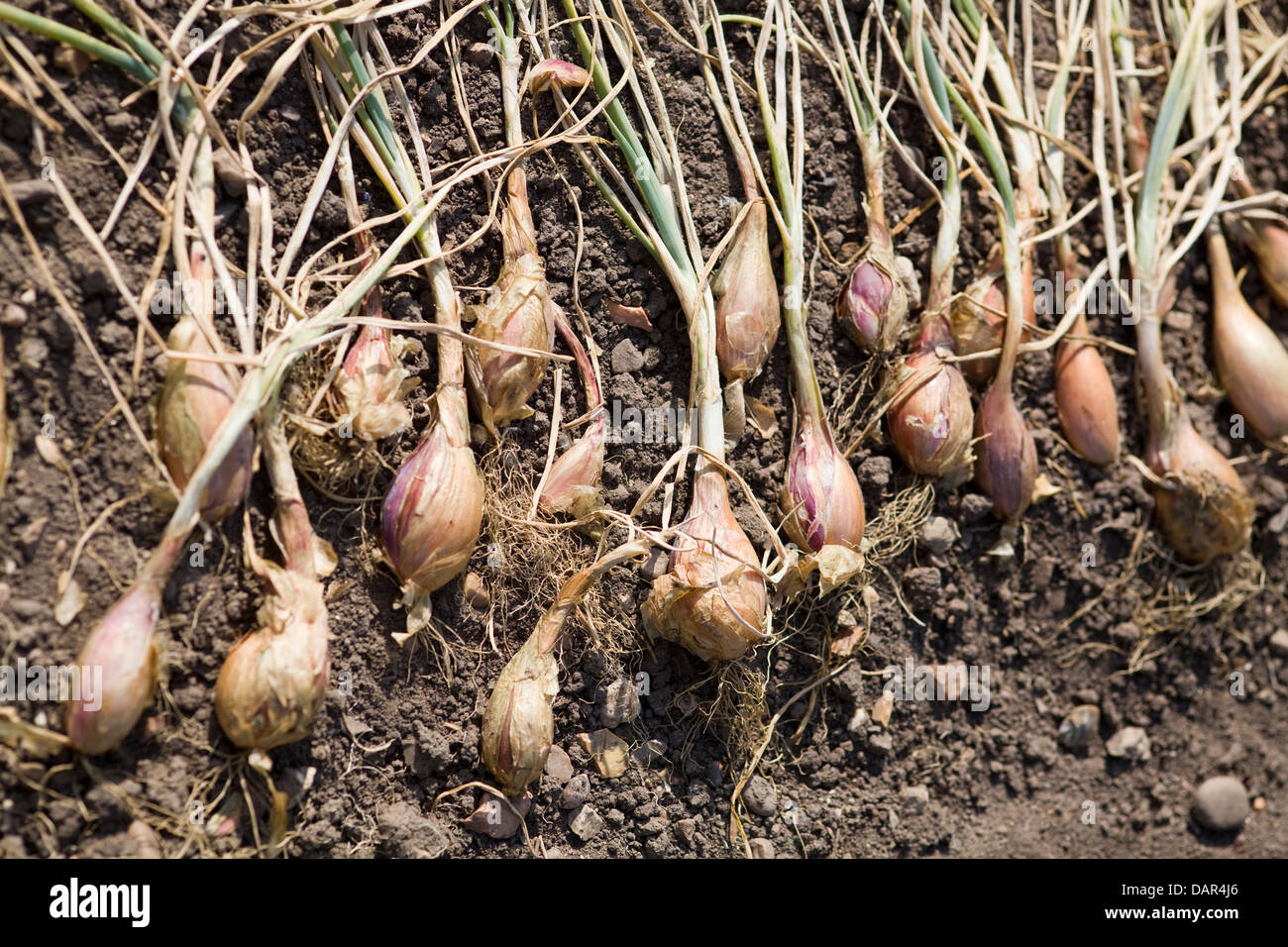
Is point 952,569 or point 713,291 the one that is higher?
point 713,291

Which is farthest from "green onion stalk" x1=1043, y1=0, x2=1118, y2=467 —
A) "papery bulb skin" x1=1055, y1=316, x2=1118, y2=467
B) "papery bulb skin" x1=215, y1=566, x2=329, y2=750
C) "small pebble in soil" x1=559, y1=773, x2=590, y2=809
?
"papery bulb skin" x1=215, y1=566, x2=329, y2=750

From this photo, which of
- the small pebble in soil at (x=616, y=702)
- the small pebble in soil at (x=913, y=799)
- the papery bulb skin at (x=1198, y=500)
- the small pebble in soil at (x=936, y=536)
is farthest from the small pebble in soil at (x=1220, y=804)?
the small pebble in soil at (x=616, y=702)

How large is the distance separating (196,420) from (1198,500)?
1.49m

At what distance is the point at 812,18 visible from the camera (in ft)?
4.83

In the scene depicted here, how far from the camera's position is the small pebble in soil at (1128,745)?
1.53m

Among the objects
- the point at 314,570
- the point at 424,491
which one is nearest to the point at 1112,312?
the point at 424,491

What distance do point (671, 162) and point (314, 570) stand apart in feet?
2.39

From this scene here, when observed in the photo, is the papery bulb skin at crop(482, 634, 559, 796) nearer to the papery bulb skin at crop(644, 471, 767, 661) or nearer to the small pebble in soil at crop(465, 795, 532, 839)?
the small pebble in soil at crop(465, 795, 532, 839)

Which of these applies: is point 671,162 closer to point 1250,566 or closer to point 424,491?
point 424,491

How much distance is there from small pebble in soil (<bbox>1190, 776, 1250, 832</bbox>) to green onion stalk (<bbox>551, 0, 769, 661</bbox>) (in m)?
0.90

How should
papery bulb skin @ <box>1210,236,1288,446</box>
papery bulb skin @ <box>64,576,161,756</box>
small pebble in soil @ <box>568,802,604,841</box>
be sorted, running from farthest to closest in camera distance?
1. papery bulb skin @ <box>1210,236,1288,446</box>
2. small pebble in soil @ <box>568,802,604,841</box>
3. papery bulb skin @ <box>64,576,161,756</box>

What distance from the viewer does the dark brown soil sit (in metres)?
1.05

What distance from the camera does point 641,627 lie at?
1.28 meters

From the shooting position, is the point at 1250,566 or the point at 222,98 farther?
the point at 1250,566
